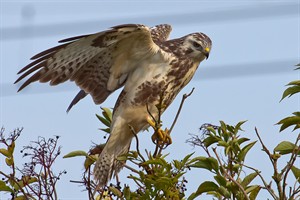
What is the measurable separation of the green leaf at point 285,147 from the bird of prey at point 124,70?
6.07ft

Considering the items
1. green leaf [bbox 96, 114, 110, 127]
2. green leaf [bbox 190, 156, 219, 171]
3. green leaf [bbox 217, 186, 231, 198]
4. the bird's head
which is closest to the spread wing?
the bird's head

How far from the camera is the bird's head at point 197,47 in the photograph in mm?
5004

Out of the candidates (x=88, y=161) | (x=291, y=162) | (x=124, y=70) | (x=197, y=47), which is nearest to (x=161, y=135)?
(x=88, y=161)

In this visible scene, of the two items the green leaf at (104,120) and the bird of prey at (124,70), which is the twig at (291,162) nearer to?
the green leaf at (104,120)

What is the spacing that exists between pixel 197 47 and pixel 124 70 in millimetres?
612

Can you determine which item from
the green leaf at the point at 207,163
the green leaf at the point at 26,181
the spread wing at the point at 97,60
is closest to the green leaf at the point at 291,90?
the green leaf at the point at 207,163

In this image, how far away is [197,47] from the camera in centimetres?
504

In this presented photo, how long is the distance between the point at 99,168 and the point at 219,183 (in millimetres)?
1822

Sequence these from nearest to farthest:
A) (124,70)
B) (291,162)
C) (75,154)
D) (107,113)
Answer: (291,162) < (75,154) < (107,113) < (124,70)

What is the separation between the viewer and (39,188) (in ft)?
9.77

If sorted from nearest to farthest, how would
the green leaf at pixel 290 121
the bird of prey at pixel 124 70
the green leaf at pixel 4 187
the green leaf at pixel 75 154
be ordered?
the green leaf at pixel 290 121
the green leaf at pixel 4 187
the green leaf at pixel 75 154
the bird of prey at pixel 124 70

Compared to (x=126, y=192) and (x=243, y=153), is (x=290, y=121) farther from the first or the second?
(x=126, y=192)

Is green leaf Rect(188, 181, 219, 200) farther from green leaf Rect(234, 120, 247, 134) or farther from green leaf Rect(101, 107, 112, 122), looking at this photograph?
green leaf Rect(101, 107, 112, 122)

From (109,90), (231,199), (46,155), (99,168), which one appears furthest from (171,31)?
(231,199)
